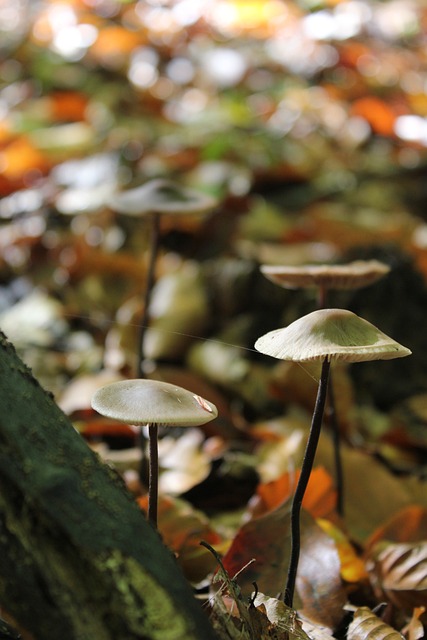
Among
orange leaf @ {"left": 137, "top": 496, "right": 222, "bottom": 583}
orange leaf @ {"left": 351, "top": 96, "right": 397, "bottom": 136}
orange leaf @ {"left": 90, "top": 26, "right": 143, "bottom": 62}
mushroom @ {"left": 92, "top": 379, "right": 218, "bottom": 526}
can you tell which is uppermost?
mushroom @ {"left": 92, "top": 379, "right": 218, "bottom": 526}

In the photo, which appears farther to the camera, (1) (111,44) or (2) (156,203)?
(1) (111,44)

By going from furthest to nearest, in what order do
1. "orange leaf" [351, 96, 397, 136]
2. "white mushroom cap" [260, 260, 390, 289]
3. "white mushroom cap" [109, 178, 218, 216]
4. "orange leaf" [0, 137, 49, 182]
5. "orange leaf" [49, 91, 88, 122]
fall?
"orange leaf" [351, 96, 397, 136]
"orange leaf" [49, 91, 88, 122]
"orange leaf" [0, 137, 49, 182]
"white mushroom cap" [109, 178, 218, 216]
"white mushroom cap" [260, 260, 390, 289]

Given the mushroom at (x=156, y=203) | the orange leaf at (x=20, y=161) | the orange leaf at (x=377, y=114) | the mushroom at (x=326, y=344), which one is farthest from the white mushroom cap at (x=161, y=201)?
the orange leaf at (x=377, y=114)

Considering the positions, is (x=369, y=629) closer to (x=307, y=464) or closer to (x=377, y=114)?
(x=307, y=464)

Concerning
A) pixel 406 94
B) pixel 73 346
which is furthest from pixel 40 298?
pixel 406 94

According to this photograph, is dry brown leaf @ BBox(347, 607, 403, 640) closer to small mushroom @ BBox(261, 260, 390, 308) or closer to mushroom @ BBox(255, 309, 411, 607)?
mushroom @ BBox(255, 309, 411, 607)

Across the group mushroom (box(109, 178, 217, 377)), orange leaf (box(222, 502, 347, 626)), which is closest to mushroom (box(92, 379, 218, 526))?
orange leaf (box(222, 502, 347, 626))

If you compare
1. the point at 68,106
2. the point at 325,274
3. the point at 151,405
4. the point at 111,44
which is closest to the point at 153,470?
the point at 151,405

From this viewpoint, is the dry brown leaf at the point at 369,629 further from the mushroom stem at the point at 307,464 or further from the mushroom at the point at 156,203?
the mushroom at the point at 156,203
